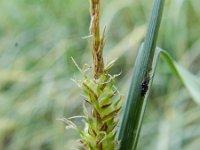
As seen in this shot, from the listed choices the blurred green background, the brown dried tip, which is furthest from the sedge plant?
the blurred green background

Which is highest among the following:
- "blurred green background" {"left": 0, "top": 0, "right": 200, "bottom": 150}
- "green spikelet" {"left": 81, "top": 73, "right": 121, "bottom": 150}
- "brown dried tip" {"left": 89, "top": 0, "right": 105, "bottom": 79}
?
"blurred green background" {"left": 0, "top": 0, "right": 200, "bottom": 150}

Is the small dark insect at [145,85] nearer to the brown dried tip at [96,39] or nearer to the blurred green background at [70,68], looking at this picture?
the brown dried tip at [96,39]

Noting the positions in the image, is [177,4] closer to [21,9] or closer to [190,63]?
[190,63]

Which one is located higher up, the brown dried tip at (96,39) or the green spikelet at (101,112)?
the brown dried tip at (96,39)

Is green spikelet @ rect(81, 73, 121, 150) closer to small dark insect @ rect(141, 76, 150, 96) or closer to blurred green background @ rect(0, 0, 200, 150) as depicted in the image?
small dark insect @ rect(141, 76, 150, 96)

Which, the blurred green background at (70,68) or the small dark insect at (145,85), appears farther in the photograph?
the blurred green background at (70,68)

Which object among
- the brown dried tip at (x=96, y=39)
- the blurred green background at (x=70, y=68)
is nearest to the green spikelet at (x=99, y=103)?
the brown dried tip at (x=96, y=39)
